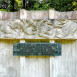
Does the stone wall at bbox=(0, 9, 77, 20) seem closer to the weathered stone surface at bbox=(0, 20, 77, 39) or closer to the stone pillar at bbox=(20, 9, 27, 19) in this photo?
the stone pillar at bbox=(20, 9, 27, 19)

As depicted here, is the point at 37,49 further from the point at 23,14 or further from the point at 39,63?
the point at 23,14

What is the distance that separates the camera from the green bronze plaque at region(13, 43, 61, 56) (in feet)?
17.4

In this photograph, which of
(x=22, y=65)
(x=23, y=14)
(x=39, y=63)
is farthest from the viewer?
(x=39, y=63)

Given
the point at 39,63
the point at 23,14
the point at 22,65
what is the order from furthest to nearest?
the point at 39,63 < the point at 23,14 < the point at 22,65

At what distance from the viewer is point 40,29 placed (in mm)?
5371

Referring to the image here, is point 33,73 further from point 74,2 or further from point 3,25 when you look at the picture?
point 74,2

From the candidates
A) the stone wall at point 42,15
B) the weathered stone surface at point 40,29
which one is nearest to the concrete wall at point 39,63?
the weathered stone surface at point 40,29

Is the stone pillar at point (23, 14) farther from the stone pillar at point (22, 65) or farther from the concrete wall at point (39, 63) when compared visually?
the stone pillar at point (22, 65)

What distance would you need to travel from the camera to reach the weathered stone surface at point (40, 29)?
535 cm

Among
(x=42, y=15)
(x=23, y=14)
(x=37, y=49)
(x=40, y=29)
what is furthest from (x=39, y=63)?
(x=23, y=14)

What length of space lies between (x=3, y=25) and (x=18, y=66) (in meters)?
2.62

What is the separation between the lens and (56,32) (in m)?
5.38

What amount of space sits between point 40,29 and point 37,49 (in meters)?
1.18

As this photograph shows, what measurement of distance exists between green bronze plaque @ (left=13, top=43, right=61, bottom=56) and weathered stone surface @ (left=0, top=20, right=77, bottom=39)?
467 mm
